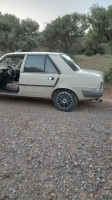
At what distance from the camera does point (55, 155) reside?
11.8 feet

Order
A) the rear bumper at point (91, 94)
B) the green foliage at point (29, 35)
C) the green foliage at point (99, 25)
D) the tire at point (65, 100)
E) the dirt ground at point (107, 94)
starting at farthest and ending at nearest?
the green foliage at point (29, 35)
the green foliage at point (99, 25)
the dirt ground at point (107, 94)
the tire at point (65, 100)
the rear bumper at point (91, 94)

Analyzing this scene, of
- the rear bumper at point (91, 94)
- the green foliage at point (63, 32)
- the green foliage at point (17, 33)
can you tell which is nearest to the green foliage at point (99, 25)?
the rear bumper at point (91, 94)

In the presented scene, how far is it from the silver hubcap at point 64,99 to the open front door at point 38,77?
1.11 ft

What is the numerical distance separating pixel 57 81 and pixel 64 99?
1.81ft

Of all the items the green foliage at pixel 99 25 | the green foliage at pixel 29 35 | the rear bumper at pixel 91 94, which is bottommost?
the rear bumper at pixel 91 94

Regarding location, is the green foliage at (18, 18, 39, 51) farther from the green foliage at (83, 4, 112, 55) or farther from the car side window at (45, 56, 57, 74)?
the car side window at (45, 56, 57, 74)

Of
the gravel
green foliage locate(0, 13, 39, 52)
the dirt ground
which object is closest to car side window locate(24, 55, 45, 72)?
the gravel

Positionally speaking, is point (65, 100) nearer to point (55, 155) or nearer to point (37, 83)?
point (37, 83)

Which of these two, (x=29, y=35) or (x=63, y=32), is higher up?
(x=63, y=32)

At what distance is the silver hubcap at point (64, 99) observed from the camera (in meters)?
6.08

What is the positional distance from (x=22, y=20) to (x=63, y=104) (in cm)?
1548

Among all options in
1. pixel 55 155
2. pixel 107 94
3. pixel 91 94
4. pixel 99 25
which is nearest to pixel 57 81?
pixel 91 94

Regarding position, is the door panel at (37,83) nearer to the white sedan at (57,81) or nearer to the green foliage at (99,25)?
the white sedan at (57,81)

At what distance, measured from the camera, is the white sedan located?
5898mm
